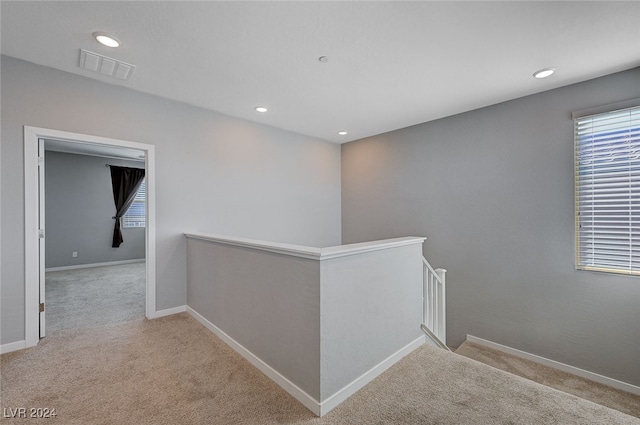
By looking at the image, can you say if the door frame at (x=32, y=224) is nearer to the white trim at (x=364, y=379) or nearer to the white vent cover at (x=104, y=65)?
the white vent cover at (x=104, y=65)

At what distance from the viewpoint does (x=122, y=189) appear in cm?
634

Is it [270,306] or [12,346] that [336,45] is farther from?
[12,346]

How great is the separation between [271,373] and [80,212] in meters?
6.49

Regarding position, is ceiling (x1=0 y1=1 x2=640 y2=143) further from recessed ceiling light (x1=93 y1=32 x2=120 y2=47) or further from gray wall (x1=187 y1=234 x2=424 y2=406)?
gray wall (x1=187 y1=234 x2=424 y2=406)

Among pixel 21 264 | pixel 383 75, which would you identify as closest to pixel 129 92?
pixel 21 264

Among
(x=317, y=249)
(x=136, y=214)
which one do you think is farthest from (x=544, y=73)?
(x=136, y=214)

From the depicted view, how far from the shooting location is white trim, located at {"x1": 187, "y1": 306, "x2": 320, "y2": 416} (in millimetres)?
1659

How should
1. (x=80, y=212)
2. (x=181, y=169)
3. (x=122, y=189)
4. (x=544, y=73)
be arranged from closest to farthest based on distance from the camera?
(x=544, y=73) → (x=181, y=169) → (x=80, y=212) → (x=122, y=189)

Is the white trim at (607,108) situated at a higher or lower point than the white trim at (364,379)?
higher

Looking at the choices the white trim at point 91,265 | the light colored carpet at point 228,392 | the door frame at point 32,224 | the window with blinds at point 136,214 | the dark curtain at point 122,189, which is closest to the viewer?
the light colored carpet at point 228,392

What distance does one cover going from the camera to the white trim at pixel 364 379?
1.66 metres

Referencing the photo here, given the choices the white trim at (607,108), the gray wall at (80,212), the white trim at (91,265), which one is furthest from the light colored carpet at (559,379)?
the gray wall at (80,212)

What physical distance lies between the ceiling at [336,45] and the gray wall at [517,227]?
38 cm

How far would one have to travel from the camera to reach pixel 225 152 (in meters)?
3.63
